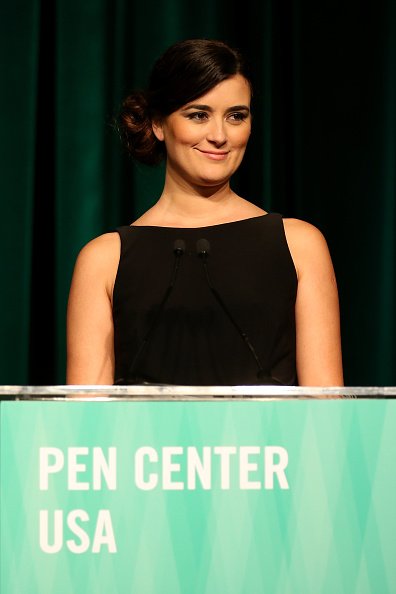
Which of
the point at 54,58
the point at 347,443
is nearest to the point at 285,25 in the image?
the point at 54,58

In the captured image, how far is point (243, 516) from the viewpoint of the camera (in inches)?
41.1

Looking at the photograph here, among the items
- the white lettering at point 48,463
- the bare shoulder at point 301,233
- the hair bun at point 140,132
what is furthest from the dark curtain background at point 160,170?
the white lettering at point 48,463

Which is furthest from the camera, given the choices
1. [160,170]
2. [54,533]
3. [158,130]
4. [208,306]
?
[160,170]

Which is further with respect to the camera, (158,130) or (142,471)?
(158,130)

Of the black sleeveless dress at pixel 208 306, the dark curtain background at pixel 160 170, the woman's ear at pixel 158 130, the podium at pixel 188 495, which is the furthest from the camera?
the dark curtain background at pixel 160 170

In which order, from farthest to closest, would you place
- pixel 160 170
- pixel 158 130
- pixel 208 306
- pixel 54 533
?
pixel 160 170
pixel 158 130
pixel 208 306
pixel 54 533

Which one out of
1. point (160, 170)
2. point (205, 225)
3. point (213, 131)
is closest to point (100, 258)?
point (205, 225)

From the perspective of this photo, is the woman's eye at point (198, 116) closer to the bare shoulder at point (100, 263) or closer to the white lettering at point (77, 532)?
the bare shoulder at point (100, 263)

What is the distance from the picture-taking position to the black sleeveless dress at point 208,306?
5.55ft

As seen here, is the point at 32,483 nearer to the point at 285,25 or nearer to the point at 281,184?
the point at 281,184

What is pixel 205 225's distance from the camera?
5.88 feet

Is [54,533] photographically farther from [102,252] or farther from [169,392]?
[102,252]

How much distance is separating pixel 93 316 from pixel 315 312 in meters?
0.36

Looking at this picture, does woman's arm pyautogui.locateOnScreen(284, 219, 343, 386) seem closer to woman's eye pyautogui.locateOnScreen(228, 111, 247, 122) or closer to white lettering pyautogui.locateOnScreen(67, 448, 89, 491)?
woman's eye pyautogui.locateOnScreen(228, 111, 247, 122)
